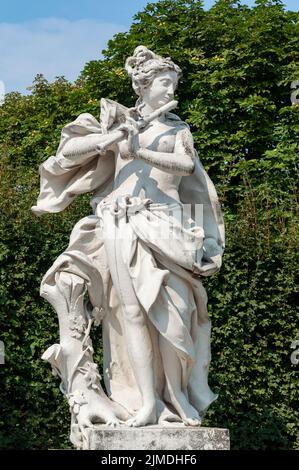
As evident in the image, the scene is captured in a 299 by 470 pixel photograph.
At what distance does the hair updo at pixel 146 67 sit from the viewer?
254 inches

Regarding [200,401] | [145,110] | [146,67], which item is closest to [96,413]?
[200,401]

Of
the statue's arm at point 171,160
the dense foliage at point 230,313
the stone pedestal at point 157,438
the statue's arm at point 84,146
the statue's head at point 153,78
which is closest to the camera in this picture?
the stone pedestal at point 157,438

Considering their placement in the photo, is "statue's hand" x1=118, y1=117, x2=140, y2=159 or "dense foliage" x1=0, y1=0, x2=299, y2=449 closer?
"statue's hand" x1=118, y1=117, x2=140, y2=159

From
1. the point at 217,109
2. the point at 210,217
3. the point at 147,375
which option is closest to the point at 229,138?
the point at 217,109

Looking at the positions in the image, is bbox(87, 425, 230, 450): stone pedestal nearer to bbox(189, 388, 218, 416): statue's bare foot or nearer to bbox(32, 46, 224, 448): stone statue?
bbox(32, 46, 224, 448): stone statue

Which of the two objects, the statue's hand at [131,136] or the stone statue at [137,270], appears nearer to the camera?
the stone statue at [137,270]

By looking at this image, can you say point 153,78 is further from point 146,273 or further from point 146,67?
point 146,273

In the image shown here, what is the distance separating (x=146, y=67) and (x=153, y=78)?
10 centimetres

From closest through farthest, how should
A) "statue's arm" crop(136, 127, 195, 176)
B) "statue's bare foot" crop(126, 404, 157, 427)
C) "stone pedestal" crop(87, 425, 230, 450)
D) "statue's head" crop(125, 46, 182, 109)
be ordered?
"stone pedestal" crop(87, 425, 230, 450) → "statue's bare foot" crop(126, 404, 157, 427) → "statue's arm" crop(136, 127, 195, 176) → "statue's head" crop(125, 46, 182, 109)

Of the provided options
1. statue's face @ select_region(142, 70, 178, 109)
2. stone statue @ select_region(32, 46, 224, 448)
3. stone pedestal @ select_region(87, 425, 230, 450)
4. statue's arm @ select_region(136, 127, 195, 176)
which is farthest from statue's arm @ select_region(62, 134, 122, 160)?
stone pedestal @ select_region(87, 425, 230, 450)

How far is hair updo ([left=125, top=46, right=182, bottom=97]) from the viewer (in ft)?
21.1

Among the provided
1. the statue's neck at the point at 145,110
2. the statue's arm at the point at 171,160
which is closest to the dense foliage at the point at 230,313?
the statue's neck at the point at 145,110

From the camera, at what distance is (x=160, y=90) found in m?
6.44

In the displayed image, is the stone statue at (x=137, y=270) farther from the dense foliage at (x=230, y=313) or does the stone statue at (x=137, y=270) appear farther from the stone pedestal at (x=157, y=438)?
the dense foliage at (x=230, y=313)
